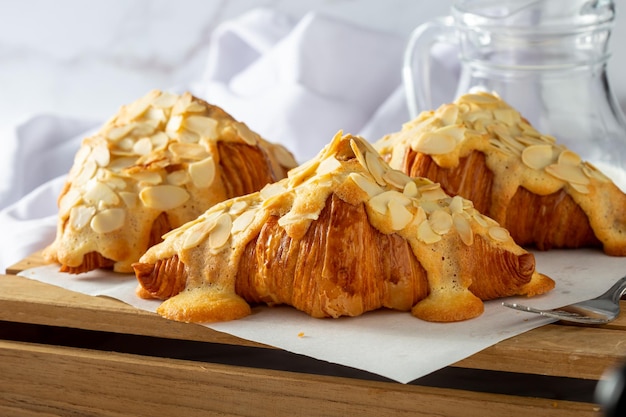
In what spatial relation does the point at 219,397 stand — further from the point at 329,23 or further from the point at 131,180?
the point at 329,23

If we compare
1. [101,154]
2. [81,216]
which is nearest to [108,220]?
[81,216]

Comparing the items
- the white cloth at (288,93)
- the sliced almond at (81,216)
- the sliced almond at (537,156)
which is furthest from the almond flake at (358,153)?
the white cloth at (288,93)

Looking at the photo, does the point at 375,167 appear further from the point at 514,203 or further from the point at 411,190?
the point at 514,203

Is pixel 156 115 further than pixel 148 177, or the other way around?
pixel 156 115

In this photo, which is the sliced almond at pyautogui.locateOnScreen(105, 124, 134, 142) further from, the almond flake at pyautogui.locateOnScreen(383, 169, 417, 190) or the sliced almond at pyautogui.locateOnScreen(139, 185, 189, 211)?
the almond flake at pyautogui.locateOnScreen(383, 169, 417, 190)

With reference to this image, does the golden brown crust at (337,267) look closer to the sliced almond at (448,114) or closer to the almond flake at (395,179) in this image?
the almond flake at (395,179)

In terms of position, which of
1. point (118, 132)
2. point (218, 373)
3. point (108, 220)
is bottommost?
point (218, 373)

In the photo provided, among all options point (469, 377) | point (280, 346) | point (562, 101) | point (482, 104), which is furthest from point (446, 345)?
point (562, 101)

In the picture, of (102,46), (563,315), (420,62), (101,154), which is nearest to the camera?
(563,315)
